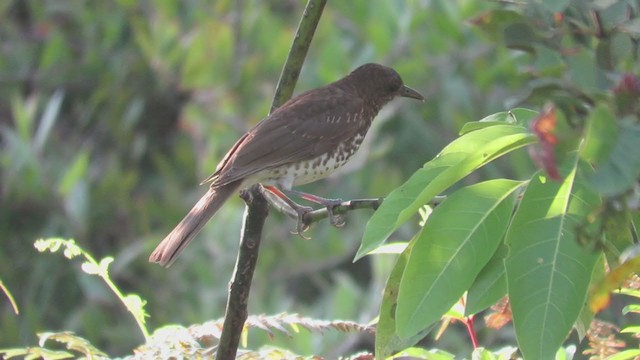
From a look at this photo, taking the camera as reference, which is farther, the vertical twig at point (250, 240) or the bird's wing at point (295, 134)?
the bird's wing at point (295, 134)

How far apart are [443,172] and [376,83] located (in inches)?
129

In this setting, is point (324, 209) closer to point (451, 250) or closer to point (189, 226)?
point (451, 250)

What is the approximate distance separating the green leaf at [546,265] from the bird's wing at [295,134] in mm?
2116

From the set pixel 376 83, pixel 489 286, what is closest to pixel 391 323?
pixel 489 286

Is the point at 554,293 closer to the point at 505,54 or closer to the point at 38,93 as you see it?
the point at 505,54

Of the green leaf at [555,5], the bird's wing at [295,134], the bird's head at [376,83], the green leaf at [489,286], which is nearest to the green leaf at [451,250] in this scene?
the green leaf at [489,286]

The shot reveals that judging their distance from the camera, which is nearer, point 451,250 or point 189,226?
point 451,250

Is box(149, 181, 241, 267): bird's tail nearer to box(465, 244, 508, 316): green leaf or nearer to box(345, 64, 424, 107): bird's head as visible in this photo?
box(345, 64, 424, 107): bird's head

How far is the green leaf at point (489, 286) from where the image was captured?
175 cm

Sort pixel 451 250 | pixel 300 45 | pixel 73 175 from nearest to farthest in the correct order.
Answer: pixel 451 250 < pixel 300 45 < pixel 73 175

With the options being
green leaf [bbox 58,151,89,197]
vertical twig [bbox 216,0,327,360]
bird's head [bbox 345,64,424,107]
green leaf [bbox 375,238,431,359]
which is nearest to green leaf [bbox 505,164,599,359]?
green leaf [bbox 375,238,431,359]

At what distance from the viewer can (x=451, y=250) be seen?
1.71 m

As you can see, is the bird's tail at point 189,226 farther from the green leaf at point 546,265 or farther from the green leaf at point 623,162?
the green leaf at point 623,162

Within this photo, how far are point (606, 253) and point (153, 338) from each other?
0.82m
